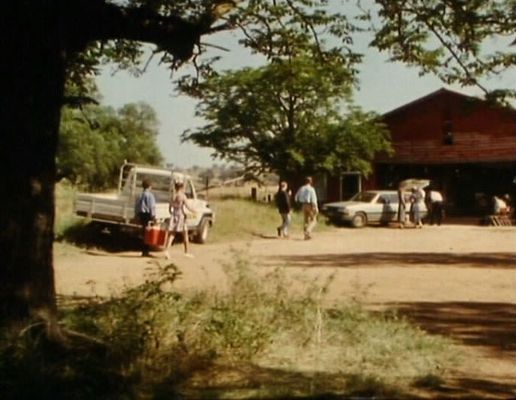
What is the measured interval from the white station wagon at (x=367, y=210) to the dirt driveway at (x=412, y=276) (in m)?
7.09

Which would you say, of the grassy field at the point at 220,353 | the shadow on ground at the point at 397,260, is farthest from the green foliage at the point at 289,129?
the grassy field at the point at 220,353

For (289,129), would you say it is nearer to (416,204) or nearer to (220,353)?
(416,204)

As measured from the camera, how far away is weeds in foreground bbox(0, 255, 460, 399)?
555cm

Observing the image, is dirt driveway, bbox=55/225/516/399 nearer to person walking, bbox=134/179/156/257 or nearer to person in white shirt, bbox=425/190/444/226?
person walking, bbox=134/179/156/257

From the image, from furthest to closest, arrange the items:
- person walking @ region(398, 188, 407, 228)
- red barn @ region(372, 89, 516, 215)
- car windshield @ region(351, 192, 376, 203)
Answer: red barn @ region(372, 89, 516, 215)
car windshield @ region(351, 192, 376, 203)
person walking @ region(398, 188, 407, 228)

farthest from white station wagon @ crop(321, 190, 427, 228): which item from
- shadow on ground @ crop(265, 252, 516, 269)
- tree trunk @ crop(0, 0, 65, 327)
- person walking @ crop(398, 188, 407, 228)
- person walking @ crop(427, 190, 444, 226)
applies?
tree trunk @ crop(0, 0, 65, 327)

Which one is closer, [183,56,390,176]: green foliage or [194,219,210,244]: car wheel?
[194,219,210,244]: car wheel

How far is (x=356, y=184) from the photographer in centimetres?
4412

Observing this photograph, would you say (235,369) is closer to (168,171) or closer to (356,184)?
(168,171)

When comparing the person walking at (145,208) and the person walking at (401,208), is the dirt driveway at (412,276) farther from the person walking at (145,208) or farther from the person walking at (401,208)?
the person walking at (401,208)

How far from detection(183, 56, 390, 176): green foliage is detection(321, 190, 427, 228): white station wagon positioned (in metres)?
3.57

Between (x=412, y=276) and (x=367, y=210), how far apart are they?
763 inches

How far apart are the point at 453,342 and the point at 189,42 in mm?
4244

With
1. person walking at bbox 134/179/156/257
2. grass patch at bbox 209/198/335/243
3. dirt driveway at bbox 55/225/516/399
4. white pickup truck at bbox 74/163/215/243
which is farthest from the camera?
grass patch at bbox 209/198/335/243
